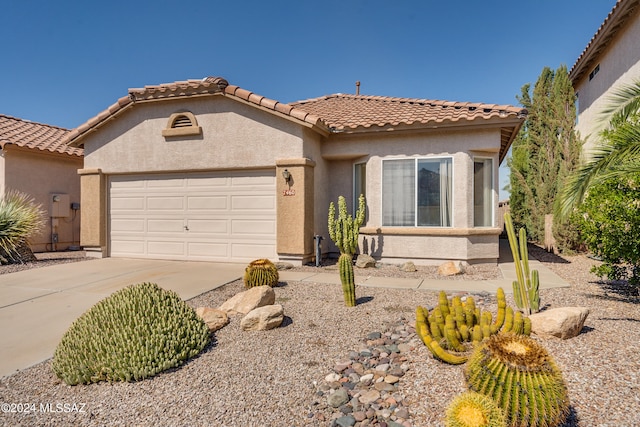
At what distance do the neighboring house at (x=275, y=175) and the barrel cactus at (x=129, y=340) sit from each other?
5.53 m

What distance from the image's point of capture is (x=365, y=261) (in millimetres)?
9969

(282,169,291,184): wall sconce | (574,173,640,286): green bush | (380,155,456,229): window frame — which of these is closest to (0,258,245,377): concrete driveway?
(282,169,291,184): wall sconce

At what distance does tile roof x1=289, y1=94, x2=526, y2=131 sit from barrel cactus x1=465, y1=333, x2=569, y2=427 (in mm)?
7780

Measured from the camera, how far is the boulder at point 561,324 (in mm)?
4426

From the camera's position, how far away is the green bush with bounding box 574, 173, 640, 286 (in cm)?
646

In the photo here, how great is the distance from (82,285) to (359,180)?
24.7ft

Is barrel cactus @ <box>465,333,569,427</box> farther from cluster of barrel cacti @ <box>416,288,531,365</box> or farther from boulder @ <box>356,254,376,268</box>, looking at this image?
boulder @ <box>356,254,376,268</box>

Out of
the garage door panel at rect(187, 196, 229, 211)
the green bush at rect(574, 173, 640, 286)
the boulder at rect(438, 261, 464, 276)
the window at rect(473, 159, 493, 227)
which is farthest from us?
the garage door panel at rect(187, 196, 229, 211)

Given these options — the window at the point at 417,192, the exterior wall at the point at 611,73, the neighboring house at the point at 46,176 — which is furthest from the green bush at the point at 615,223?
the neighboring house at the point at 46,176

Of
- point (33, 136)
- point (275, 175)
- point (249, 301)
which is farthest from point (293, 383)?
point (33, 136)

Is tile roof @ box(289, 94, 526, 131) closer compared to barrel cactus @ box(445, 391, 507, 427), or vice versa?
barrel cactus @ box(445, 391, 507, 427)

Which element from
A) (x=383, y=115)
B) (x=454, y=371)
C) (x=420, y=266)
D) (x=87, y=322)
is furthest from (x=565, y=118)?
(x=87, y=322)

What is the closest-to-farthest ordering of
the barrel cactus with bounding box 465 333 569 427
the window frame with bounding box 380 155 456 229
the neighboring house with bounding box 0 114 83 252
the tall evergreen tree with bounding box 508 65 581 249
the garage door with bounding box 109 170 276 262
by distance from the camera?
1. the barrel cactus with bounding box 465 333 569 427
2. the window frame with bounding box 380 155 456 229
3. the garage door with bounding box 109 170 276 262
4. the neighboring house with bounding box 0 114 83 252
5. the tall evergreen tree with bounding box 508 65 581 249

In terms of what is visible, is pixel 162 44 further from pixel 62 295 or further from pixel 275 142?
pixel 62 295
